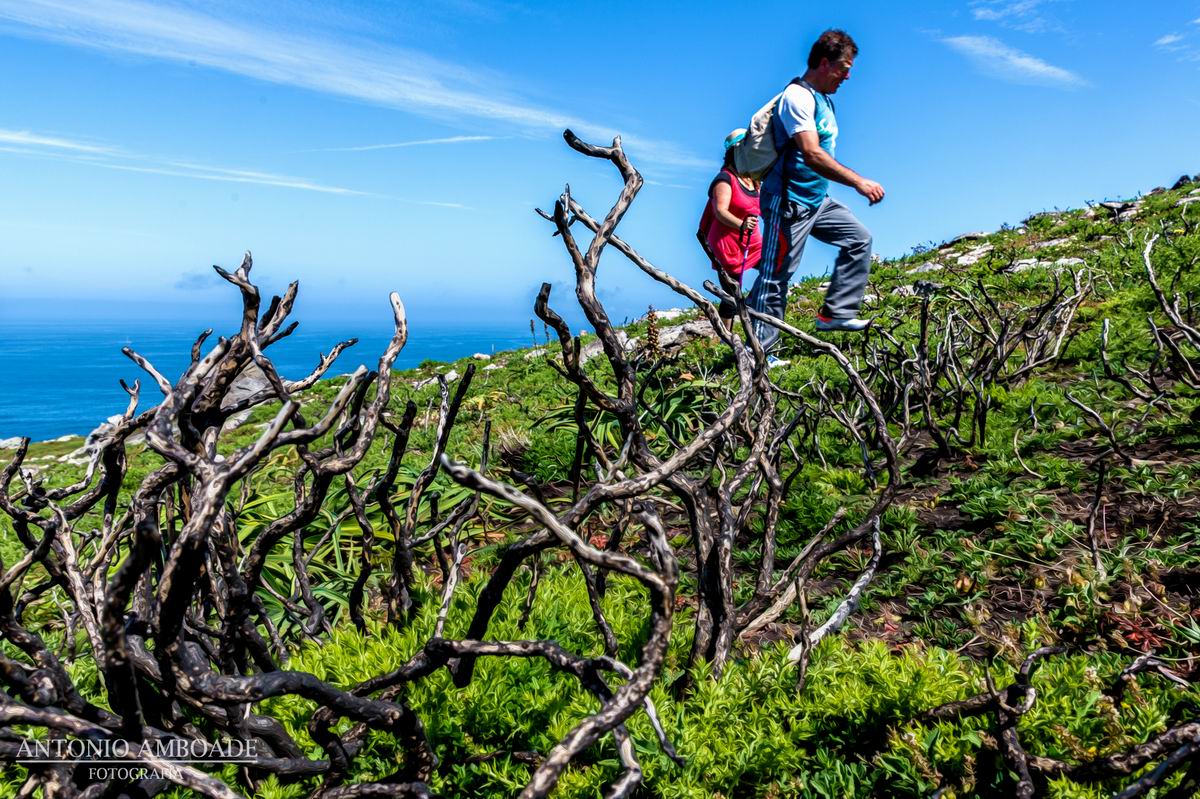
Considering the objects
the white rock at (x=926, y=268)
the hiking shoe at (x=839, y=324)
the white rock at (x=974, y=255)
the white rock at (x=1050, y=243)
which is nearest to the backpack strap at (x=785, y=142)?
the hiking shoe at (x=839, y=324)

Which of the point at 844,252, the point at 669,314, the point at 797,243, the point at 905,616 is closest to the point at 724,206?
the point at 797,243

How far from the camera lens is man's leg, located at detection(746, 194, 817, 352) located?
630 cm

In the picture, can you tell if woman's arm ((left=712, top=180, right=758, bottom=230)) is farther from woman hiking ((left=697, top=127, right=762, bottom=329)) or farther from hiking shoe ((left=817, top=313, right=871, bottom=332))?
hiking shoe ((left=817, top=313, right=871, bottom=332))

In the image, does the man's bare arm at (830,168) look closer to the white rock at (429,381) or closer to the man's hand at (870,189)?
the man's hand at (870,189)

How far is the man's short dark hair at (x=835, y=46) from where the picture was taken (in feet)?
19.6

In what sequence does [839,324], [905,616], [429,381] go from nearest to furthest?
[905,616], [839,324], [429,381]

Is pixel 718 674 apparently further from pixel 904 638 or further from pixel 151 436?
pixel 151 436

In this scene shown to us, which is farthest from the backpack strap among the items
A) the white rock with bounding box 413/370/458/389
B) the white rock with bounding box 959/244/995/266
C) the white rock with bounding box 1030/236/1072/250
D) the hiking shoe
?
the white rock with bounding box 1030/236/1072/250

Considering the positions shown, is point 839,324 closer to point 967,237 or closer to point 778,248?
point 778,248

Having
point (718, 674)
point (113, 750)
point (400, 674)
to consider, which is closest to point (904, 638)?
point (718, 674)

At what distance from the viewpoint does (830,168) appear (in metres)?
5.89

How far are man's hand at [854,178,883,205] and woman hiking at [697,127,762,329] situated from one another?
95cm

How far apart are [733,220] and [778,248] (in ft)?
1.44

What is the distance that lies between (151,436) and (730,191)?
211 inches
